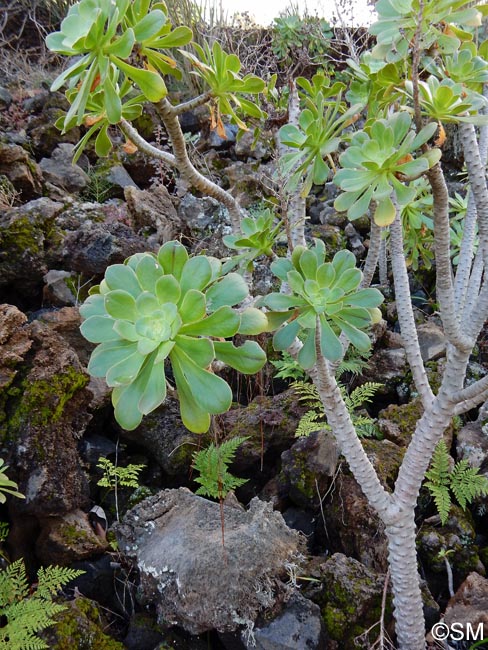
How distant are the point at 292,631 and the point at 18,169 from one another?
12.3ft

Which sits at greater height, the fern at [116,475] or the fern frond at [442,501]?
the fern frond at [442,501]

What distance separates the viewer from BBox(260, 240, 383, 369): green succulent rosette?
4.14 ft

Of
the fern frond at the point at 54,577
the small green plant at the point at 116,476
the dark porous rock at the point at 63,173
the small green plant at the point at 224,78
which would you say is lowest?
the fern frond at the point at 54,577

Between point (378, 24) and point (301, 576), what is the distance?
6.39ft

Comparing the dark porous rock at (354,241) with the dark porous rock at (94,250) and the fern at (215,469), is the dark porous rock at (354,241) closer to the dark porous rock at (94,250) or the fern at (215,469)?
the dark porous rock at (94,250)

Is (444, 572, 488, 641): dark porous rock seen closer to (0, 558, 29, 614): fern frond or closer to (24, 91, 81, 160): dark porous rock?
(0, 558, 29, 614): fern frond

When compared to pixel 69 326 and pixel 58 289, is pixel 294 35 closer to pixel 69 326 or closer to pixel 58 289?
pixel 58 289

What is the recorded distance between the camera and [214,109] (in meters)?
1.86

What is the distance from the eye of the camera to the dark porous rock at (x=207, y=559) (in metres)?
1.60

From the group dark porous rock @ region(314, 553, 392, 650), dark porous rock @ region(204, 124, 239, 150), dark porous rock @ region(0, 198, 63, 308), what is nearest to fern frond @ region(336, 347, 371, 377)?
dark porous rock @ region(314, 553, 392, 650)

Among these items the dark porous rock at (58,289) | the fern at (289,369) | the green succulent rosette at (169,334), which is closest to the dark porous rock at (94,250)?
the dark porous rock at (58,289)

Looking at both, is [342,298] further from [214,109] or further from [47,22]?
[47,22]

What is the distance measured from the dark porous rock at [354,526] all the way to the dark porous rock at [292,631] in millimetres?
373

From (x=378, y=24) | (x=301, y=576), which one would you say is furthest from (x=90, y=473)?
(x=378, y=24)
